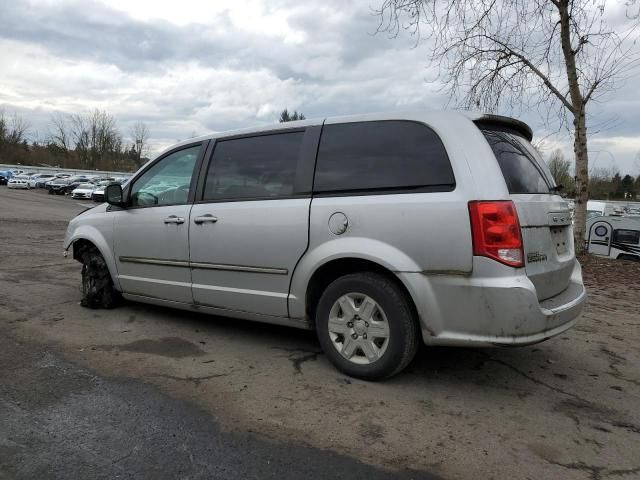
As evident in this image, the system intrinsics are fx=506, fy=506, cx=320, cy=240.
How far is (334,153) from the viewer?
3732 millimetres

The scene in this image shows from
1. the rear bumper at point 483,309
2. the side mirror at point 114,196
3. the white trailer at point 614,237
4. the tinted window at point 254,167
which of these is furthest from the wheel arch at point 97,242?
the white trailer at point 614,237

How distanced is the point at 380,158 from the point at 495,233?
948 millimetres

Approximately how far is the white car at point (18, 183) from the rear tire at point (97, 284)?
172 ft

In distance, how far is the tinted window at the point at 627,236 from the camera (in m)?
12.7

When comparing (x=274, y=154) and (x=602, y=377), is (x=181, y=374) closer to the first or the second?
(x=274, y=154)

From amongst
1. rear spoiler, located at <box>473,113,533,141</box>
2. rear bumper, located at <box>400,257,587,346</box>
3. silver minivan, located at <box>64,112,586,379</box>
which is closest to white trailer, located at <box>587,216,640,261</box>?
rear spoiler, located at <box>473,113,533,141</box>

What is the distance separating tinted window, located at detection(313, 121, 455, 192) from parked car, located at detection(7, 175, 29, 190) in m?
55.2

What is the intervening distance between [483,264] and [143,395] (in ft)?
7.56

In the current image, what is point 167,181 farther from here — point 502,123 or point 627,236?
point 627,236

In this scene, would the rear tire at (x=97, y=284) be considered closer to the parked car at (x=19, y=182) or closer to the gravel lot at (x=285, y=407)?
the gravel lot at (x=285, y=407)

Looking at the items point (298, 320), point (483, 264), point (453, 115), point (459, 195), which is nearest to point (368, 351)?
point (298, 320)

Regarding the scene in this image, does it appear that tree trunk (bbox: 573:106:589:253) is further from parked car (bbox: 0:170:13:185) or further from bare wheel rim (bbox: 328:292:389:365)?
parked car (bbox: 0:170:13:185)

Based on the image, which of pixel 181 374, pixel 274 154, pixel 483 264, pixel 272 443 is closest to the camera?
pixel 272 443

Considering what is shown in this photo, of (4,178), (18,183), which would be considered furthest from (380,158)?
(4,178)
